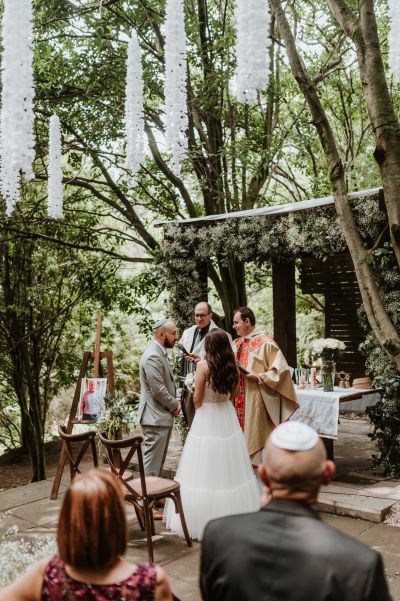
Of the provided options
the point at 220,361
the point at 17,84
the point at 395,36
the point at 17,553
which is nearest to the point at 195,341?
the point at 220,361

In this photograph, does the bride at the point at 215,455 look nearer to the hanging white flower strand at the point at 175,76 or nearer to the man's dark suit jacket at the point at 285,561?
the hanging white flower strand at the point at 175,76

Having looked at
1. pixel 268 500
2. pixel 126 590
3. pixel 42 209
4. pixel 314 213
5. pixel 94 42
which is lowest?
pixel 126 590

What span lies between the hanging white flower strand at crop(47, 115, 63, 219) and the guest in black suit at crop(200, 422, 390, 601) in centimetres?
412

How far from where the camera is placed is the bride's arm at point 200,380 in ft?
16.6

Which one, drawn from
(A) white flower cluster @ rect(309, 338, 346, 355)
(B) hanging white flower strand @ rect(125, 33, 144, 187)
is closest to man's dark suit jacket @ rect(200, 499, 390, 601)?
(B) hanging white flower strand @ rect(125, 33, 144, 187)

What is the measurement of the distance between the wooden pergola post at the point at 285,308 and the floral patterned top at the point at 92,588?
8114mm

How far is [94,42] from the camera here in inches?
358

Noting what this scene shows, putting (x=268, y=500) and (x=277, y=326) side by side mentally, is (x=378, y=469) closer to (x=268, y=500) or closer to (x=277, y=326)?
(x=277, y=326)

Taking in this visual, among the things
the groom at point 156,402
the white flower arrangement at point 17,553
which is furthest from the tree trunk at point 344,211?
the white flower arrangement at point 17,553

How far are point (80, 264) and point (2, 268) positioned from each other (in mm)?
1566

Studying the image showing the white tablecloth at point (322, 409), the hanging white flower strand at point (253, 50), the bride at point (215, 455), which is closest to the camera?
the hanging white flower strand at point (253, 50)

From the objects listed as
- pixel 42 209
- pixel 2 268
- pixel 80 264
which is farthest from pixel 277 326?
pixel 2 268

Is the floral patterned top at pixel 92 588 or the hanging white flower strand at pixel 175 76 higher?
the hanging white flower strand at pixel 175 76

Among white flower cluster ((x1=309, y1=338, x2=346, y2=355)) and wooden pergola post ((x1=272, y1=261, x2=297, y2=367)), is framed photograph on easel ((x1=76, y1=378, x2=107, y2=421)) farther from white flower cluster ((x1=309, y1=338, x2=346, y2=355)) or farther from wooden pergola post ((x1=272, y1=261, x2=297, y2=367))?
→ wooden pergola post ((x1=272, y1=261, x2=297, y2=367))
